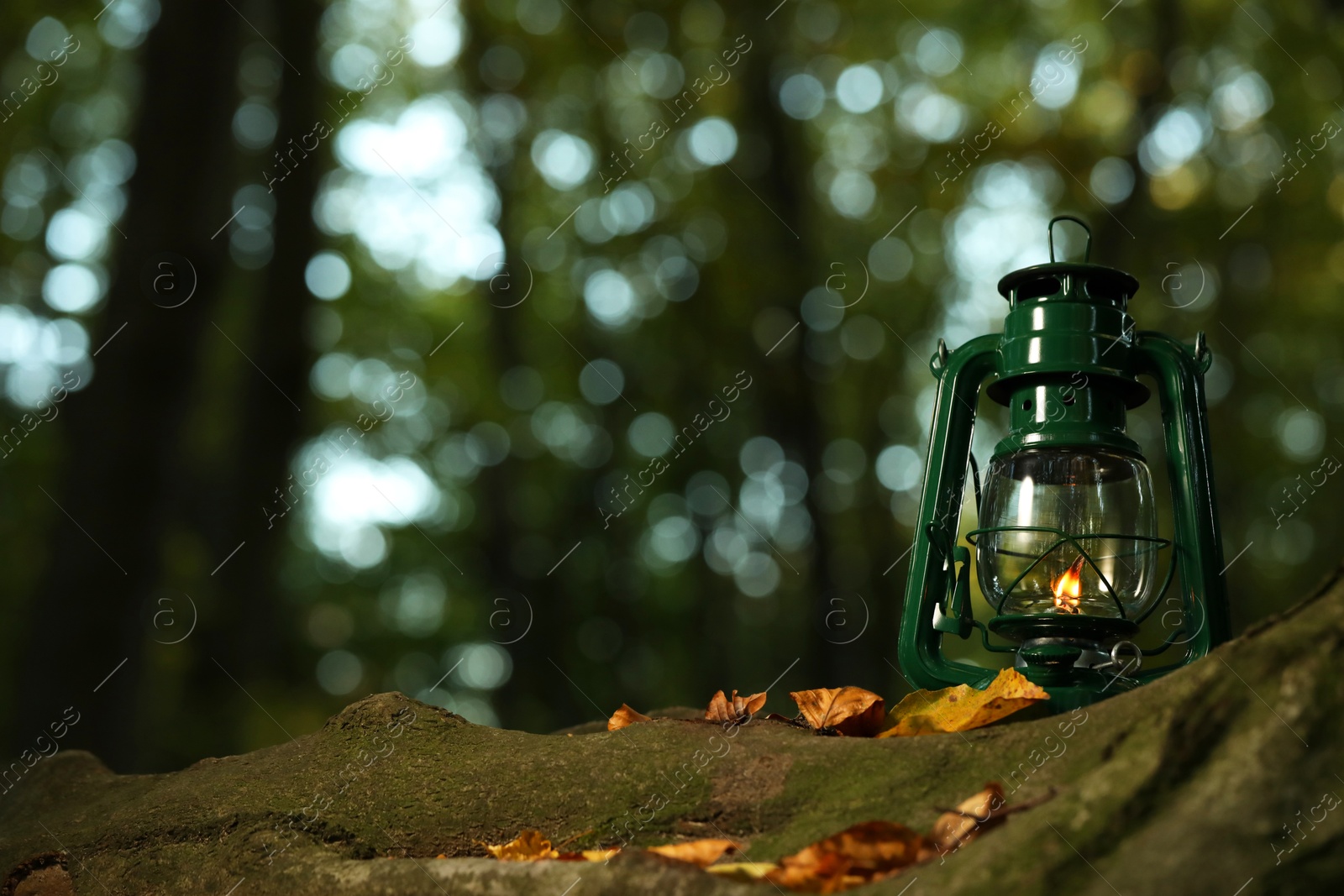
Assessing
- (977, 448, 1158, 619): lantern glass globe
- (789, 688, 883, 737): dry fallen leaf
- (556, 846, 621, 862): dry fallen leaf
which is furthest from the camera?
(977, 448, 1158, 619): lantern glass globe

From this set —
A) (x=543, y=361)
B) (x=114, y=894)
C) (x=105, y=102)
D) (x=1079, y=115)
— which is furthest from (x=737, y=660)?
(x=114, y=894)

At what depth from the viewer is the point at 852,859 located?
145 centimetres

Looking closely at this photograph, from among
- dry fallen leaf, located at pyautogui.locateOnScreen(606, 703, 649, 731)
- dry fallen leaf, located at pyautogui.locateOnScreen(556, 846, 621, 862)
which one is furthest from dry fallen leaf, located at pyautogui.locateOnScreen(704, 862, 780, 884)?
dry fallen leaf, located at pyautogui.locateOnScreen(606, 703, 649, 731)

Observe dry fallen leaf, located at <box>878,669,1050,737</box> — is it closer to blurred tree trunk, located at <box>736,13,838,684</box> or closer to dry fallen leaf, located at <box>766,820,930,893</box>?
dry fallen leaf, located at <box>766,820,930,893</box>

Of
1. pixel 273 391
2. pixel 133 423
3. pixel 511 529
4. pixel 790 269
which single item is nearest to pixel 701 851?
pixel 133 423

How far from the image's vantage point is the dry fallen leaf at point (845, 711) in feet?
7.61

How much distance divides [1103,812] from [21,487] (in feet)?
48.3

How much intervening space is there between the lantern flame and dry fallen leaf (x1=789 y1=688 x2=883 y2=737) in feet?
1.68

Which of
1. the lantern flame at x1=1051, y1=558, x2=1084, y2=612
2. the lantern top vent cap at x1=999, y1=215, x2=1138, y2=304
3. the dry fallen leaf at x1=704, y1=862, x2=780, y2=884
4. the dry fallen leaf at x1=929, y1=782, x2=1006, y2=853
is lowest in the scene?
the dry fallen leaf at x1=704, y1=862, x2=780, y2=884

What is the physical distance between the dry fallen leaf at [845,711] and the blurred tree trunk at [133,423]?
4.40 meters

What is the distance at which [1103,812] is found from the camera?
126 centimetres

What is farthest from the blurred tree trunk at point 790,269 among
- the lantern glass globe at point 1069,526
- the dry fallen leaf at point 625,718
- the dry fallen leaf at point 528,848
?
the dry fallen leaf at point 528,848

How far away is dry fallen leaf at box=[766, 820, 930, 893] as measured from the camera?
1.43 meters

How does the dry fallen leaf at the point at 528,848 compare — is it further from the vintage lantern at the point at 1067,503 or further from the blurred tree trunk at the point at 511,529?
the blurred tree trunk at the point at 511,529
